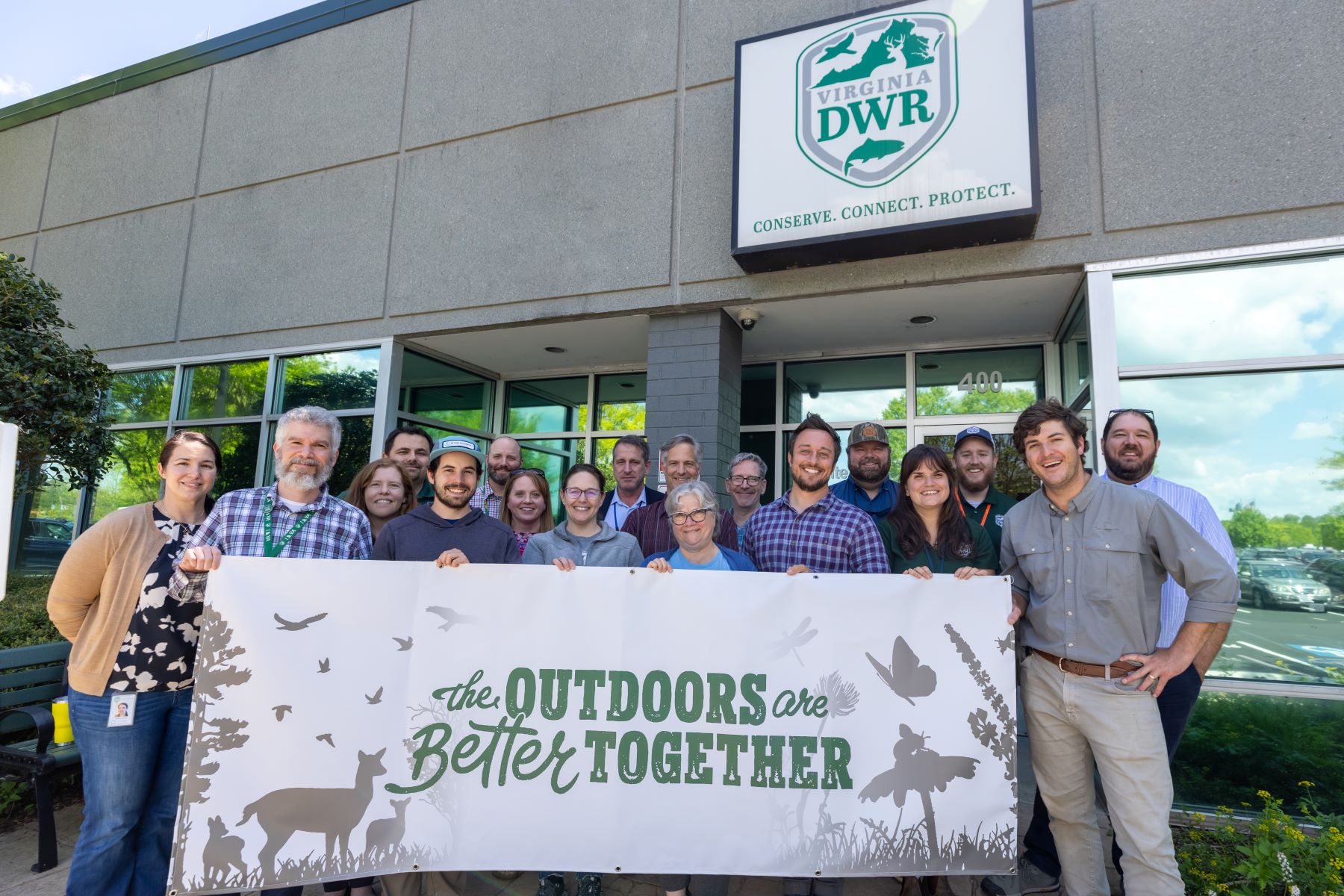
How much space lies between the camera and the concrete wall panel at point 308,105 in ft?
24.6

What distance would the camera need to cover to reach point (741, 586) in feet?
9.52

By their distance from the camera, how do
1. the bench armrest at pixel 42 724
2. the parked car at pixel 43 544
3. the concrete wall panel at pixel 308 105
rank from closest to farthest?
the bench armrest at pixel 42 724
the concrete wall panel at pixel 308 105
the parked car at pixel 43 544

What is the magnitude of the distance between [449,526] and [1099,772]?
8.98 feet

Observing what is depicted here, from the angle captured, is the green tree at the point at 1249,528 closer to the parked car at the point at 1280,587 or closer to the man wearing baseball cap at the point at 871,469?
the parked car at the point at 1280,587

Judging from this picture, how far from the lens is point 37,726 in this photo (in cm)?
355

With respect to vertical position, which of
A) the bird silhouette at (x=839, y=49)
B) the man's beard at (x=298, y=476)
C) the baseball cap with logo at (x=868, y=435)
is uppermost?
the bird silhouette at (x=839, y=49)

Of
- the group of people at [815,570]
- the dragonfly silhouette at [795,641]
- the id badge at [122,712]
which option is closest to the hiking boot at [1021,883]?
the group of people at [815,570]

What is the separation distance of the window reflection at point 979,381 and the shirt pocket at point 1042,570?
A: 430cm

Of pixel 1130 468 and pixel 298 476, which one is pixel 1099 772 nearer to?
pixel 1130 468

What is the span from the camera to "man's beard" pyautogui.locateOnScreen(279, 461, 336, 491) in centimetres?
290

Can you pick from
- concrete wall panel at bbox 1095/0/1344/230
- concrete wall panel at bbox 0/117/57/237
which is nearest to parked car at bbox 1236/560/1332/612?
concrete wall panel at bbox 1095/0/1344/230

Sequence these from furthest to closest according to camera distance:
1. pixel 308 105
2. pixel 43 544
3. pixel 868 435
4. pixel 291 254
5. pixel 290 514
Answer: pixel 43 544 < pixel 308 105 < pixel 291 254 < pixel 868 435 < pixel 290 514

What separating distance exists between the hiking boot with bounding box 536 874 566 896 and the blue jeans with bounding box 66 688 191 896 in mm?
1447

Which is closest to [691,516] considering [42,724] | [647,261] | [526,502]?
[526,502]
